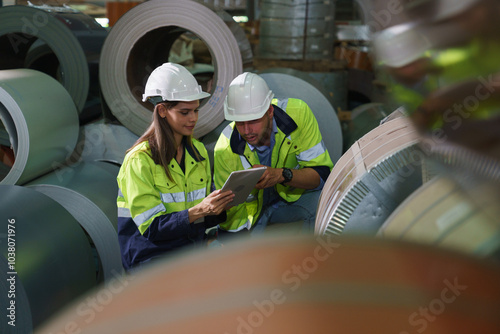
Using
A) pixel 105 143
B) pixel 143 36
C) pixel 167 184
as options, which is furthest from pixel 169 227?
pixel 143 36

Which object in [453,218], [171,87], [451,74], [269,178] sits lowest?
[269,178]

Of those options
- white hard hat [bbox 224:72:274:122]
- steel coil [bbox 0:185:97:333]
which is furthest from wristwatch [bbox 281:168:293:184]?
steel coil [bbox 0:185:97:333]

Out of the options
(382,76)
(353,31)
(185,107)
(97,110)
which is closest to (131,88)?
(97,110)

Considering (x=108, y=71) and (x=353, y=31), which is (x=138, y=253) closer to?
(x=108, y=71)

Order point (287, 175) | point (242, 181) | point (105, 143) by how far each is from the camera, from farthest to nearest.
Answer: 1. point (105, 143)
2. point (287, 175)
3. point (242, 181)

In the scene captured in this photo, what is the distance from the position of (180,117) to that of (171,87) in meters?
0.20

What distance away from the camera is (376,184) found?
1624mm

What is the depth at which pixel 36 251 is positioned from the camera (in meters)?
2.42

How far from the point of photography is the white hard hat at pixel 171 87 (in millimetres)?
2805

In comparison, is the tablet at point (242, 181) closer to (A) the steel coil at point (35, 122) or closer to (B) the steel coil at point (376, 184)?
(B) the steel coil at point (376, 184)

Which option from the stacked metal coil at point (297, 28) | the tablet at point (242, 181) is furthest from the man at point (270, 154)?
the stacked metal coil at point (297, 28)

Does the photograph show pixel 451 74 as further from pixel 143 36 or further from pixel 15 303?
pixel 143 36

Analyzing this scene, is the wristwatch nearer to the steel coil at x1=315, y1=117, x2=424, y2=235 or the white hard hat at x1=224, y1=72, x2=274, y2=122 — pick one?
the white hard hat at x1=224, y1=72, x2=274, y2=122

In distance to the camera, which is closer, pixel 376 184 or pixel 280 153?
pixel 376 184
